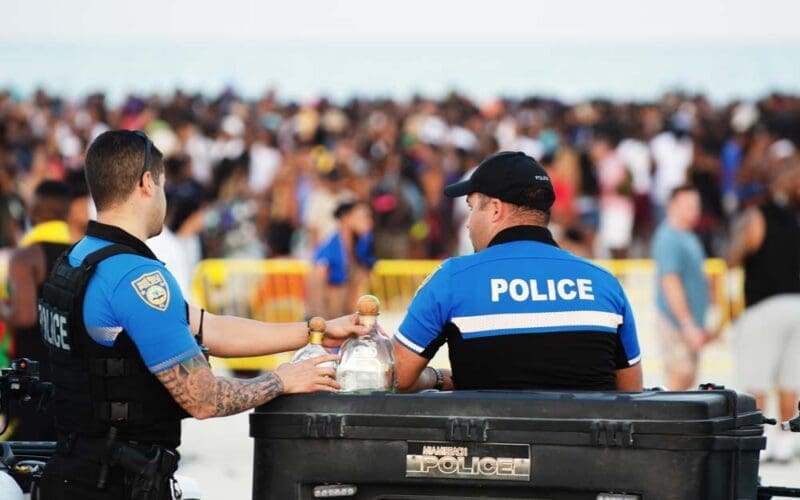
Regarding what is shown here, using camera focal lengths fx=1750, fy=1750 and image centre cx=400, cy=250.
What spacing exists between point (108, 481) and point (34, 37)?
27698 mm

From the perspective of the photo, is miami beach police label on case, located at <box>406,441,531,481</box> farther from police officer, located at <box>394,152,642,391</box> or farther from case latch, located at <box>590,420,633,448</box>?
police officer, located at <box>394,152,642,391</box>

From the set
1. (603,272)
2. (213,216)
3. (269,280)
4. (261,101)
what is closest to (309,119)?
(261,101)

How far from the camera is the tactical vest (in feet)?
14.8

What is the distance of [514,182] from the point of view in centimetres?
514

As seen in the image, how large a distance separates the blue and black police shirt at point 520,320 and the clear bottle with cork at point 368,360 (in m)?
0.09

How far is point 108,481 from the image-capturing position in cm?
454

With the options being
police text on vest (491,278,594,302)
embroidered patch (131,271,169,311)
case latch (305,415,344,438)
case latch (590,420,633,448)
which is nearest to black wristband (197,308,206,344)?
embroidered patch (131,271,169,311)

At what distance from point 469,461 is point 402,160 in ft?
57.6

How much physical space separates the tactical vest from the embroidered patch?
→ 0.38 ft

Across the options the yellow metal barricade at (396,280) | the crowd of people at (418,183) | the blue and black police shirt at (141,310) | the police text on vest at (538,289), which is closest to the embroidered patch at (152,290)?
the blue and black police shirt at (141,310)

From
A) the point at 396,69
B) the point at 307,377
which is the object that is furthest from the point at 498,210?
the point at 396,69

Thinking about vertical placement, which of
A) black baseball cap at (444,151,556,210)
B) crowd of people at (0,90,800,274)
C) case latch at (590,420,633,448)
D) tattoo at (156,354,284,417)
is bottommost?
case latch at (590,420,633,448)

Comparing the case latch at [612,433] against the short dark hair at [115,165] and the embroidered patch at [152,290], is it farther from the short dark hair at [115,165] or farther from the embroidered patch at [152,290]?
the short dark hair at [115,165]

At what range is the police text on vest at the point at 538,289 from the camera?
15.8ft
